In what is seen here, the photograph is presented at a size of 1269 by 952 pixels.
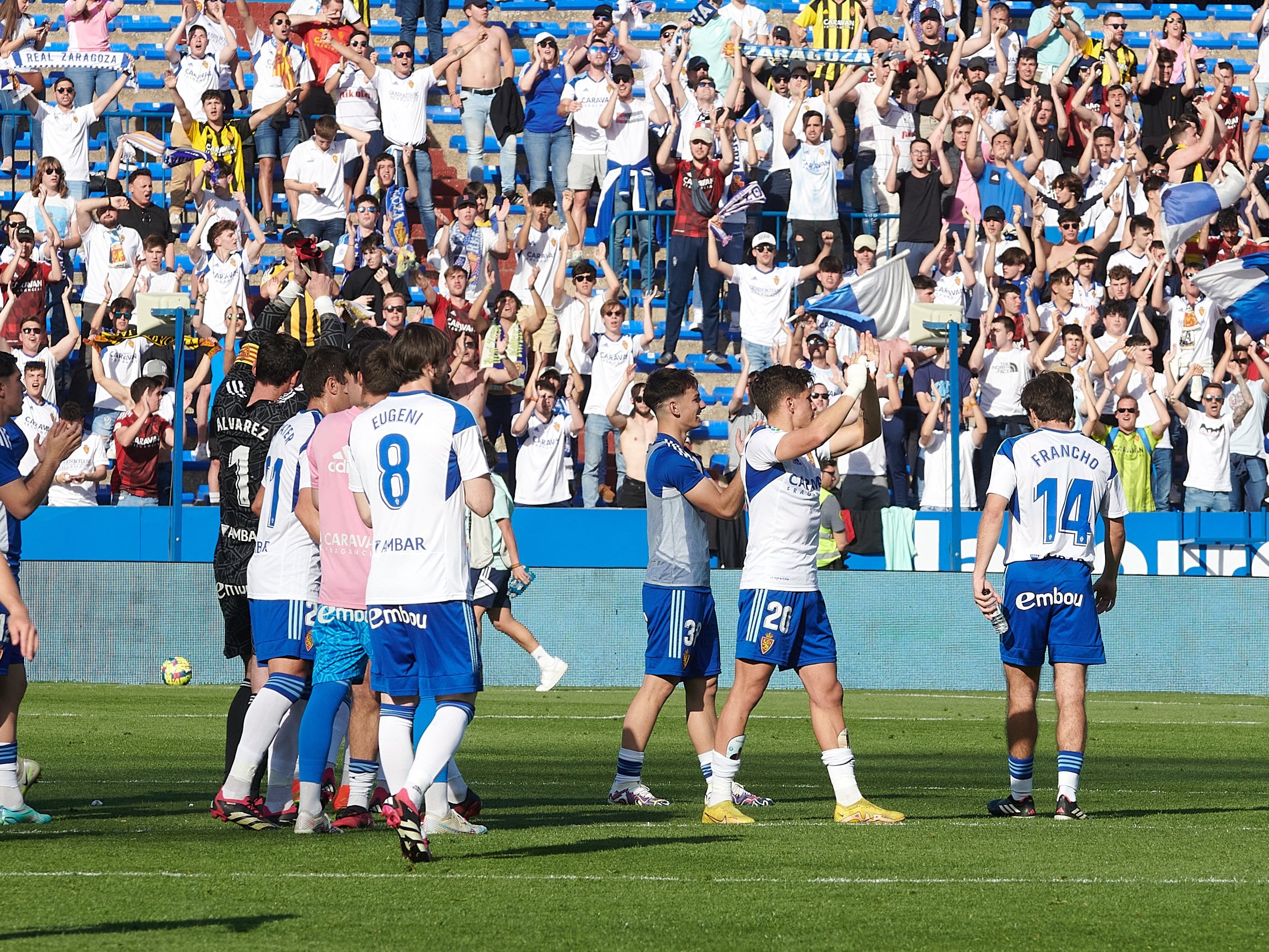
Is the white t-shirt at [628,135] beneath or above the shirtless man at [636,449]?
above

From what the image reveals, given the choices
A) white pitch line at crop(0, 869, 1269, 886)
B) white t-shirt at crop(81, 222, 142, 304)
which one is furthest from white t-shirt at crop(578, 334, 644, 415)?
white pitch line at crop(0, 869, 1269, 886)

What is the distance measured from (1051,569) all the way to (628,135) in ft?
47.8

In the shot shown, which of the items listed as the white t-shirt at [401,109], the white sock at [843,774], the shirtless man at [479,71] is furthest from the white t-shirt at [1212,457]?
the white sock at [843,774]

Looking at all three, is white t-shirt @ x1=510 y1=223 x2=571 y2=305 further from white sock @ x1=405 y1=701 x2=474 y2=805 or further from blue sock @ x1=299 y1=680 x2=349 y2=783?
white sock @ x1=405 y1=701 x2=474 y2=805

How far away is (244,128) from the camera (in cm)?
2280

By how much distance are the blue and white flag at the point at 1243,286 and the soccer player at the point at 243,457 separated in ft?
19.0

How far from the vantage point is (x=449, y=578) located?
23.7 feet

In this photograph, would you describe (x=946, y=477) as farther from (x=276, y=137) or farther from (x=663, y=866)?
(x=663, y=866)

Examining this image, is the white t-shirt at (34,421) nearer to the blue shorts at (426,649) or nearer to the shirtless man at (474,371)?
the shirtless man at (474,371)

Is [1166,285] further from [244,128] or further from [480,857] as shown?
[480,857]

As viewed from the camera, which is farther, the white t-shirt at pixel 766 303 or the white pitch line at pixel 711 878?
the white t-shirt at pixel 766 303

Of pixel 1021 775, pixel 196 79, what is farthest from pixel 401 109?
pixel 1021 775

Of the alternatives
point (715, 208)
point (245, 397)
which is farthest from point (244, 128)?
point (245, 397)

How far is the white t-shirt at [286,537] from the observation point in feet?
27.2
